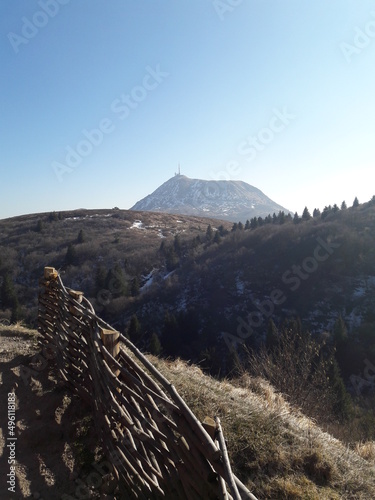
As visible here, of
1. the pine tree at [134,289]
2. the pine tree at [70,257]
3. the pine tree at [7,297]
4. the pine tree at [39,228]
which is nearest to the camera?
the pine tree at [7,297]

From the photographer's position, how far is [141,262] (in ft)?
172

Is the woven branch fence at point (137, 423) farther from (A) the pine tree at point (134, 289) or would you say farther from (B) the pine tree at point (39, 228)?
(B) the pine tree at point (39, 228)

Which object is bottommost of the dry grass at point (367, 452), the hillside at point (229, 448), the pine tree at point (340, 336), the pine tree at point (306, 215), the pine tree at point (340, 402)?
the pine tree at point (340, 336)

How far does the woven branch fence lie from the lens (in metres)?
2.02

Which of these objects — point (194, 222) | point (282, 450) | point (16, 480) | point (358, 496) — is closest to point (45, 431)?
point (16, 480)

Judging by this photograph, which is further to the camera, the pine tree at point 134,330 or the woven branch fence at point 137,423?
the pine tree at point 134,330

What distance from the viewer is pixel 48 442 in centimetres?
357

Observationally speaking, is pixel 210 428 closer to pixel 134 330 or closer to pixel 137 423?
pixel 137 423

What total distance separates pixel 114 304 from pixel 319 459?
40.9 meters

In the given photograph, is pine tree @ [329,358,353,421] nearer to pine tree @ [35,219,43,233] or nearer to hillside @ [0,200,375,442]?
hillside @ [0,200,375,442]

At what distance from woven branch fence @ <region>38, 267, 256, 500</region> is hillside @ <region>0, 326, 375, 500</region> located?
0.85 feet

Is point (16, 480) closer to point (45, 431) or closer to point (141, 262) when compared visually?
point (45, 431)

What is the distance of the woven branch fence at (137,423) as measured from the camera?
2.02 metres

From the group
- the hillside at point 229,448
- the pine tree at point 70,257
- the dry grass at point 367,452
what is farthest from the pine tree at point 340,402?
the pine tree at point 70,257
